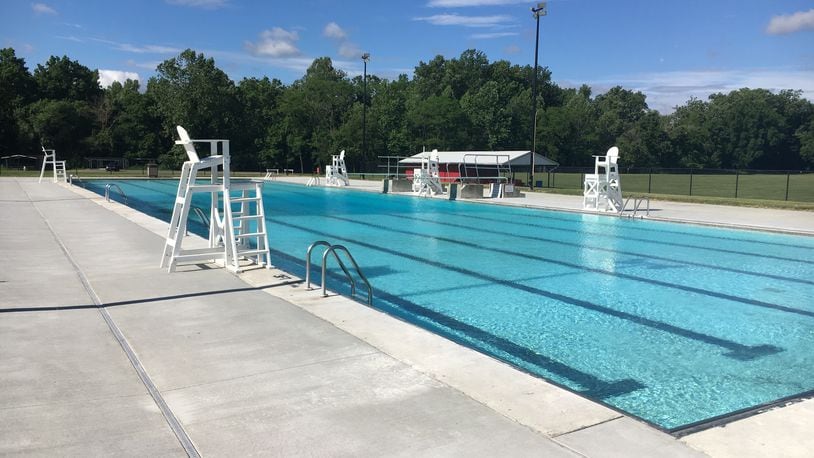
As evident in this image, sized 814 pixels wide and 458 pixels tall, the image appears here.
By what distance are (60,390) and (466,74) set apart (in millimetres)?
90661

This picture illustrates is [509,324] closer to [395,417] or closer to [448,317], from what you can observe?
[448,317]

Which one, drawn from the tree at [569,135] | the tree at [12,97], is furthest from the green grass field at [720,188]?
the tree at [12,97]

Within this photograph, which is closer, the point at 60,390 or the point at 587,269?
the point at 60,390

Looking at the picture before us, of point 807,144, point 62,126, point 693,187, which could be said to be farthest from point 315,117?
point 807,144

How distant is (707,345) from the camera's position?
652 centimetres

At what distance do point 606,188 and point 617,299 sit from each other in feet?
40.4

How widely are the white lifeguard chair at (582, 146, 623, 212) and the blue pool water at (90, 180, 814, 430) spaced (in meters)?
2.40

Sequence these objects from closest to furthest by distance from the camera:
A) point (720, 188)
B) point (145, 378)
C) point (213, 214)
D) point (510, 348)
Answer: point (145, 378) < point (510, 348) < point (213, 214) < point (720, 188)

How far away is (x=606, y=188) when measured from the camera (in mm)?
20094

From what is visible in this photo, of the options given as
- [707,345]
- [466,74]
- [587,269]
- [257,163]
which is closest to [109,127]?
[257,163]

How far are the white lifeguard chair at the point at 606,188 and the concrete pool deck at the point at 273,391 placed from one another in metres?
15.1

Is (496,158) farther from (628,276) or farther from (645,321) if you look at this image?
(645,321)

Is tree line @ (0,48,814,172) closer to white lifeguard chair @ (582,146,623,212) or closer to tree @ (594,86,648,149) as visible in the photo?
tree @ (594,86,648,149)

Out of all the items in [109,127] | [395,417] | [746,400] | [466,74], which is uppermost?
[466,74]
